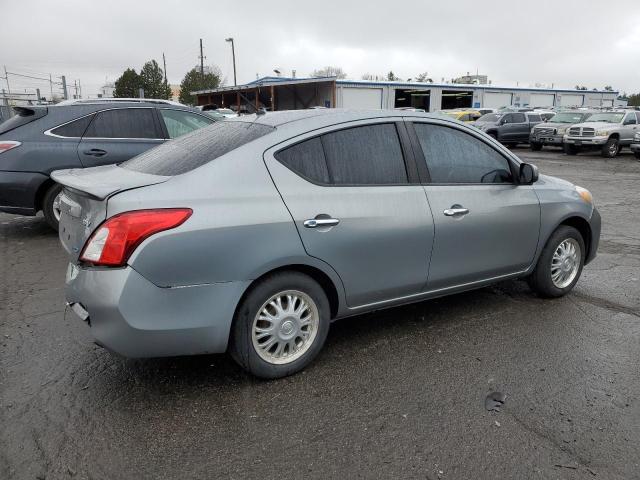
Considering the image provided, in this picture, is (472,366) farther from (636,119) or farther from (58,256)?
(636,119)

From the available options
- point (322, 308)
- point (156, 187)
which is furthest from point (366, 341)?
point (156, 187)

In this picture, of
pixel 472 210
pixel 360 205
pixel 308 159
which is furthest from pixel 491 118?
pixel 308 159

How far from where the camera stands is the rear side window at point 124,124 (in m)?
6.86

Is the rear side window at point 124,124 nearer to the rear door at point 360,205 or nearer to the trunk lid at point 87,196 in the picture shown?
the trunk lid at point 87,196

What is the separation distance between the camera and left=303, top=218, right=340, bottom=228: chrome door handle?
315cm

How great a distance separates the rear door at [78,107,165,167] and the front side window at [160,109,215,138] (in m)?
0.16

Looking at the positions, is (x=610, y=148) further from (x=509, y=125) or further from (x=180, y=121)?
(x=180, y=121)

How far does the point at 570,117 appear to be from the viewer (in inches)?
955

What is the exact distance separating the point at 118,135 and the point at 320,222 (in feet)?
15.8

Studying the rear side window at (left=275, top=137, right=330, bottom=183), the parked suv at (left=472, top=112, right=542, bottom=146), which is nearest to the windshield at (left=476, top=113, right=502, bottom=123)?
the parked suv at (left=472, top=112, right=542, bottom=146)

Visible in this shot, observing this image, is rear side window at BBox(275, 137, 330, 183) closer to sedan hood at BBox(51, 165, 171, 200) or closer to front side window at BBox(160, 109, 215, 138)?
sedan hood at BBox(51, 165, 171, 200)

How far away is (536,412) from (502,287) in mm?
2281

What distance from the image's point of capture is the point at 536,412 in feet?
9.73

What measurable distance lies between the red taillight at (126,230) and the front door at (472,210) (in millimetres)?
1832
